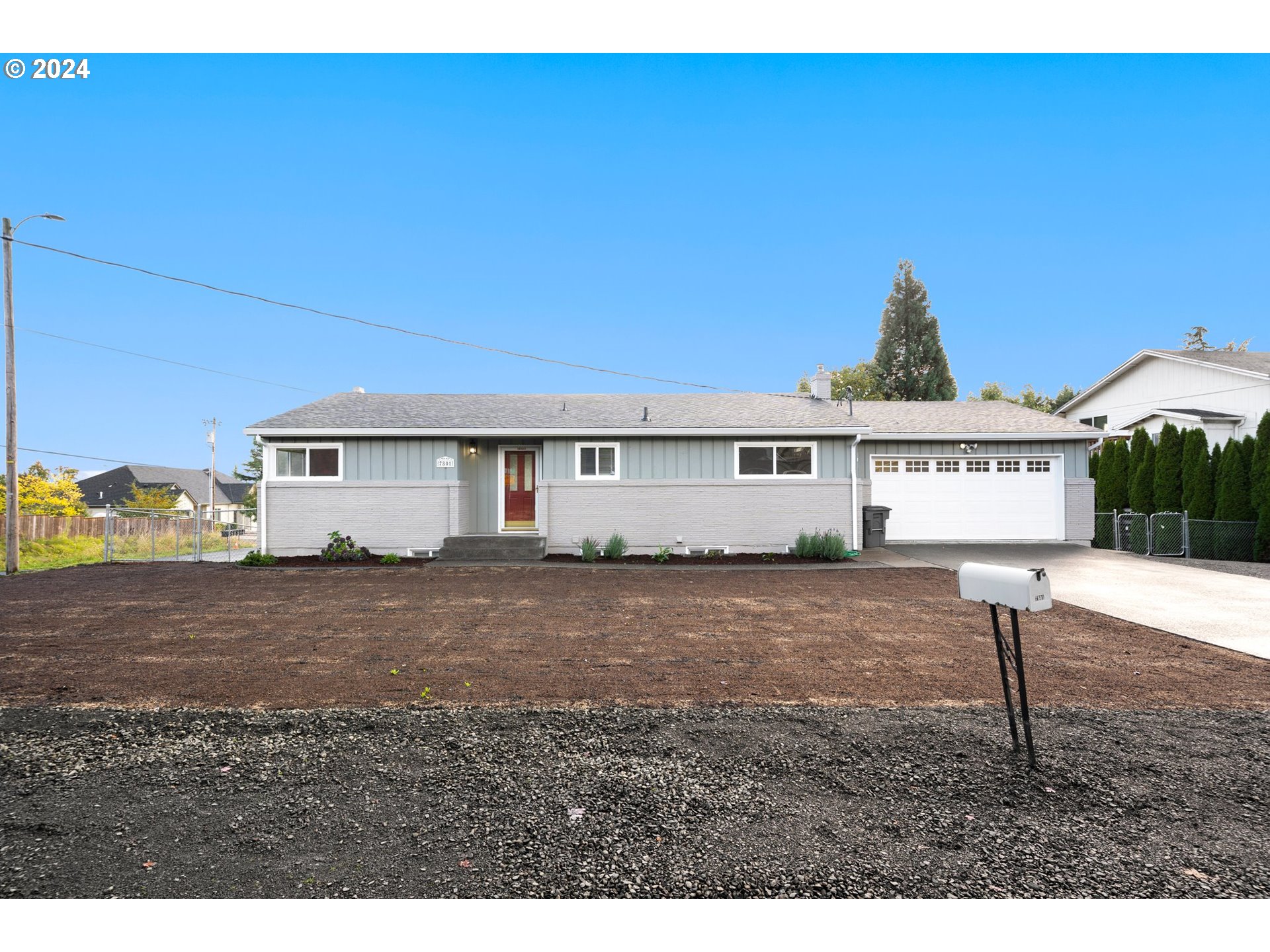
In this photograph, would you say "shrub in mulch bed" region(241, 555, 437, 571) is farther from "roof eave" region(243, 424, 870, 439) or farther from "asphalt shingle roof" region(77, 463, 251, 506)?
"asphalt shingle roof" region(77, 463, 251, 506)

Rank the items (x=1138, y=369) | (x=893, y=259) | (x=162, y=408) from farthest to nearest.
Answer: (x=162, y=408)
(x=893, y=259)
(x=1138, y=369)

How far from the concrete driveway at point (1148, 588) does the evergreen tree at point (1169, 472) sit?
9.11 feet

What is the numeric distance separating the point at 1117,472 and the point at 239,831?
74.1ft

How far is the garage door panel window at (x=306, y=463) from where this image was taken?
14.7 metres

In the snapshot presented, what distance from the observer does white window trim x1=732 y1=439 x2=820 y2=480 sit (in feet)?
47.9

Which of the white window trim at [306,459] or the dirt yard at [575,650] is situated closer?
the dirt yard at [575,650]

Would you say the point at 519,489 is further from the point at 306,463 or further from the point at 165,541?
the point at 165,541

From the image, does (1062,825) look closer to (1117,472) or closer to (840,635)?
(840,635)

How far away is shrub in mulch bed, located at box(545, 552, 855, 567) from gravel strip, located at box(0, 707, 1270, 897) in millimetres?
9353

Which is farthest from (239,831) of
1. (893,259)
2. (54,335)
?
(893,259)

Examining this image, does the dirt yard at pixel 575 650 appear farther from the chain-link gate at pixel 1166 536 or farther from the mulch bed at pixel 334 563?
the chain-link gate at pixel 1166 536

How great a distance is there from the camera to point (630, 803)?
2.95 m

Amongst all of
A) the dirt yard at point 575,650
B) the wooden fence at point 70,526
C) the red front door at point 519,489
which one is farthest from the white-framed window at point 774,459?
the wooden fence at point 70,526

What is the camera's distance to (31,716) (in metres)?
4.23
